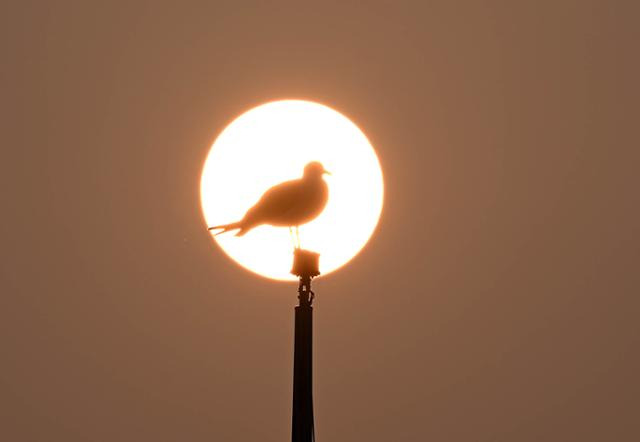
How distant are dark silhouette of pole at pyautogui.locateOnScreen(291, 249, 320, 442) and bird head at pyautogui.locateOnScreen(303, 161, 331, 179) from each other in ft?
5.10

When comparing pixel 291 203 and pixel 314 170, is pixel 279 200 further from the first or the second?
pixel 314 170

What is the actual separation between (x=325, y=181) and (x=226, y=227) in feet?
3.75

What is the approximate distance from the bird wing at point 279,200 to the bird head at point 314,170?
0.31 m

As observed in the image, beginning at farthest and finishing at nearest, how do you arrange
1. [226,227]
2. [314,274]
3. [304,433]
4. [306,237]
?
[226,227], [306,237], [314,274], [304,433]

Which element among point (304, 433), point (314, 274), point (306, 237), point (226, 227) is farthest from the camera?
point (226, 227)

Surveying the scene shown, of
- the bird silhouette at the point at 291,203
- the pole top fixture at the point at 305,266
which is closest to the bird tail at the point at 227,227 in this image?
the bird silhouette at the point at 291,203

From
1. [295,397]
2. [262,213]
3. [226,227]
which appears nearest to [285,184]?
[262,213]

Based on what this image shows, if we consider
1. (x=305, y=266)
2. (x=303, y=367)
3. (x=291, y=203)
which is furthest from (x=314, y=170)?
(x=303, y=367)

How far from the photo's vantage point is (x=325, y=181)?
27.2 feet

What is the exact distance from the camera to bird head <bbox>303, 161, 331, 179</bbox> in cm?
831

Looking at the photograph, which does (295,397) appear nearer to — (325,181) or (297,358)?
(297,358)

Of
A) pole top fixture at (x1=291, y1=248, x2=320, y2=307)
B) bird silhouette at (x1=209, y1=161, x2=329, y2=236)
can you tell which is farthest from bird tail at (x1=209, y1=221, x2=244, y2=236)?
pole top fixture at (x1=291, y1=248, x2=320, y2=307)

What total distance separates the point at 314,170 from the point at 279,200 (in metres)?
0.71

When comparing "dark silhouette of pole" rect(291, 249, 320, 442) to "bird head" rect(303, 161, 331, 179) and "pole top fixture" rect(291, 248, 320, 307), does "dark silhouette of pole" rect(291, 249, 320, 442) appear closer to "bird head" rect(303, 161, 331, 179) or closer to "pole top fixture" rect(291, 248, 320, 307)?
"pole top fixture" rect(291, 248, 320, 307)
